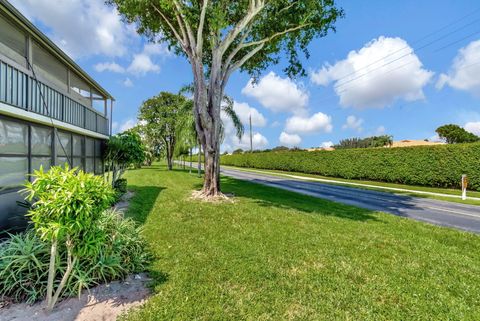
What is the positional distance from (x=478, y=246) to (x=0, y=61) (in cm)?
1040

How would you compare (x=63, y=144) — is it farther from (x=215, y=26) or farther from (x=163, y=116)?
(x=163, y=116)

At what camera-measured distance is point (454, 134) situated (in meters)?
44.0

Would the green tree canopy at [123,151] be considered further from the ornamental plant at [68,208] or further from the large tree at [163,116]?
the large tree at [163,116]

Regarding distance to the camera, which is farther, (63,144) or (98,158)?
(98,158)

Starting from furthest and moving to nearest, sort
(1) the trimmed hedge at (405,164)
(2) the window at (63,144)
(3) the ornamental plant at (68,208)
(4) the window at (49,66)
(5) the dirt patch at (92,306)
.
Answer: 1. (1) the trimmed hedge at (405,164)
2. (4) the window at (49,66)
3. (2) the window at (63,144)
4. (5) the dirt patch at (92,306)
5. (3) the ornamental plant at (68,208)

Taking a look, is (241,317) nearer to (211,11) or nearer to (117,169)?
(211,11)

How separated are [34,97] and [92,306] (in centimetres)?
557

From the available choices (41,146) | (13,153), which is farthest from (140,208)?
(13,153)

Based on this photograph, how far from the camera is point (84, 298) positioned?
3221 millimetres

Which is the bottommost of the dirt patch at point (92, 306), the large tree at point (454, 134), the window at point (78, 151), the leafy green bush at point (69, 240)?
the dirt patch at point (92, 306)

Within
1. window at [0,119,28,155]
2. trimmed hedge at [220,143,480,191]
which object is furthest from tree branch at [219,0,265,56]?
trimmed hedge at [220,143,480,191]

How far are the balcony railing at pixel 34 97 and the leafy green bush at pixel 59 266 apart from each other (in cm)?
319

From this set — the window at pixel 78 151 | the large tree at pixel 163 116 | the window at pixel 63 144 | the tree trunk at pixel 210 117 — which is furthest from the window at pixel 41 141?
the large tree at pixel 163 116

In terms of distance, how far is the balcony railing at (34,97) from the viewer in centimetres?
516
